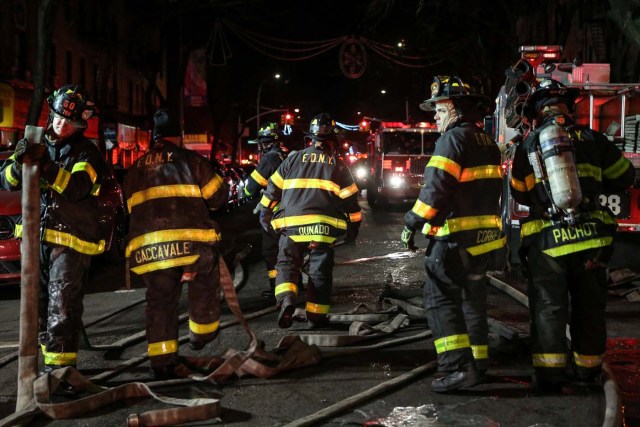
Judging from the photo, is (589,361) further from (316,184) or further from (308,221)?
(316,184)

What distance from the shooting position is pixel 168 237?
5105 mm

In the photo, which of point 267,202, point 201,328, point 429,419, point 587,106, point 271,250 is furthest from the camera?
point 587,106

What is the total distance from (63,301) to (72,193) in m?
0.71

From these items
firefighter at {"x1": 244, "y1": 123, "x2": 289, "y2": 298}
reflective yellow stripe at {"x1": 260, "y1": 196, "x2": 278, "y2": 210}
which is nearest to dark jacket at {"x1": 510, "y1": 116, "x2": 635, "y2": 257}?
reflective yellow stripe at {"x1": 260, "y1": 196, "x2": 278, "y2": 210}

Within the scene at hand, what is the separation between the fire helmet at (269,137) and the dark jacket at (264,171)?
20 cm

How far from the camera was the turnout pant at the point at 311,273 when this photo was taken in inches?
263

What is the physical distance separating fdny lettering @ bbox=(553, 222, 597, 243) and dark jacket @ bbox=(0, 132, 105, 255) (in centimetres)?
303

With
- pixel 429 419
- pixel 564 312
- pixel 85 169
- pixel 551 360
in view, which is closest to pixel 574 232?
pixel 564 312

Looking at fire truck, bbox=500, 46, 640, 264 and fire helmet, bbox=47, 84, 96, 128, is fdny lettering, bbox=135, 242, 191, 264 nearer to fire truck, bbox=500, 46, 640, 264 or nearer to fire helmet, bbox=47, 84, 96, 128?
fire helmet, bbox=47, 84, 96, 128

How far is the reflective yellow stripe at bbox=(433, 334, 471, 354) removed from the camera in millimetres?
4738

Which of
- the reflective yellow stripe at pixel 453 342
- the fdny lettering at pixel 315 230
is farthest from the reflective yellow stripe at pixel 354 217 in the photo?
the reflective yellow stripe at pixel 453 342

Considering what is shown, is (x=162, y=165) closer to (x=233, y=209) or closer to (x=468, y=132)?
(x=468, y=132)

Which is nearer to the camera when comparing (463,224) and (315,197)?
(463,224)

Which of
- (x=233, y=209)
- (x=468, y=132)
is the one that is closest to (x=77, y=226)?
(x=468, y=132)
